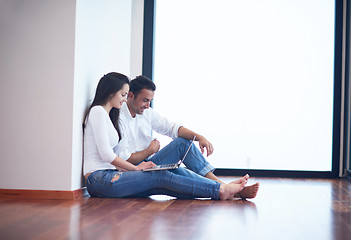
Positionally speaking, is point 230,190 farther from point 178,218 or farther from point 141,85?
point 141,85

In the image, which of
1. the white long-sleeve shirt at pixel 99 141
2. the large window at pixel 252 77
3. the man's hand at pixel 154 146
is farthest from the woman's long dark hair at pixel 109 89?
the large window at pixel 252 77

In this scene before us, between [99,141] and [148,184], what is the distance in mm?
400

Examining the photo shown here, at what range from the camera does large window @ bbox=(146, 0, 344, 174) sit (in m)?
4.76

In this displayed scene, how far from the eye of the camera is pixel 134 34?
4.88m

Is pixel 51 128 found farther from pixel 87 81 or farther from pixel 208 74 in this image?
pixel 208 74

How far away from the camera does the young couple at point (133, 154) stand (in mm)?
2787

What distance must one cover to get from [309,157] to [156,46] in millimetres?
2030

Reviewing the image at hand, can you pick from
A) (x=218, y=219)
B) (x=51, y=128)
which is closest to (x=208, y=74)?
(x=51, y=128)

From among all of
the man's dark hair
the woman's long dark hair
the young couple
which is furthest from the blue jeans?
the man's dark hair

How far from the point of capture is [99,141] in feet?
9.09

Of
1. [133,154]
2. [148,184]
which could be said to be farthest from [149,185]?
[133,154]

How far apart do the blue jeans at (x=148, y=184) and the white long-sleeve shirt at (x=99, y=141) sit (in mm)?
74

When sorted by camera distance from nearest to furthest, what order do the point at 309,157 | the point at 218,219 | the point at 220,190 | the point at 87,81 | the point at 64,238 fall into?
1. the point at 64,238
2. the point at 218,219
3. the point at 220,190
4. the point at 87,81
5. the point at 309,157

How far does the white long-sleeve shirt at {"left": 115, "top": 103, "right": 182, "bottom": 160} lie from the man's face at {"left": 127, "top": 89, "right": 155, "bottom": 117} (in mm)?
42
